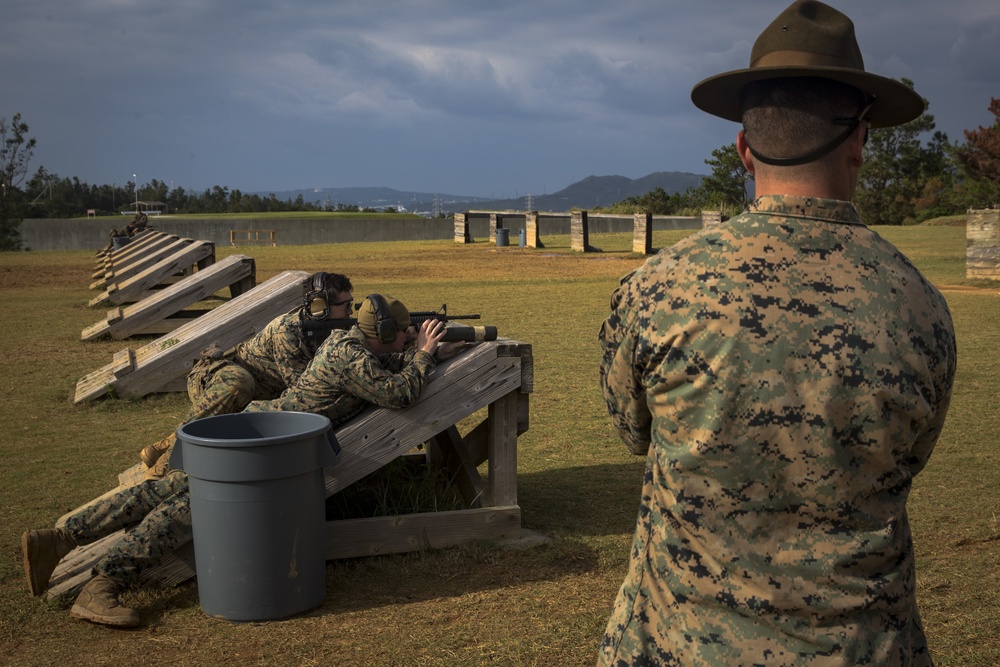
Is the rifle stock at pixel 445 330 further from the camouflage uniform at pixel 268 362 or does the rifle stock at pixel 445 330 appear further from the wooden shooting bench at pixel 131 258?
the wooden shooting bench at pixel 131 258

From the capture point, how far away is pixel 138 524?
17.3 ft

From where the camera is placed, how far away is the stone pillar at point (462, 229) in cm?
4321

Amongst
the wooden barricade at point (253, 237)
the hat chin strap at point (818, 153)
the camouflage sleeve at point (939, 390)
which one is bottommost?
the wooden barricade at point (253, 237)

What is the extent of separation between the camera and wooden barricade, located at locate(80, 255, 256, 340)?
13516 mm

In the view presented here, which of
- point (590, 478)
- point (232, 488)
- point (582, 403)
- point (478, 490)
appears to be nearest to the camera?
point (232, 488)

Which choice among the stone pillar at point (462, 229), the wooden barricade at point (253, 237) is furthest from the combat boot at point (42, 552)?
the wooden barricade at point (253, 237)

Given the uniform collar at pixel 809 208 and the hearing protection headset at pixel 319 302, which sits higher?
the uniform collar at pixel 809 208

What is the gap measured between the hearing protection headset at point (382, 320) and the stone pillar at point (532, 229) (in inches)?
1231

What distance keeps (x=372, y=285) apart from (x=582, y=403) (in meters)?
13.6

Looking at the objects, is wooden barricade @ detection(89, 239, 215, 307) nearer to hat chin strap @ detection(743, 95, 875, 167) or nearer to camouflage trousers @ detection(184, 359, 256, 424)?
camouflage trousers @ detection(184, 359, 256, 424)

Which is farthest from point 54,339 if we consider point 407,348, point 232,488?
point 232,488

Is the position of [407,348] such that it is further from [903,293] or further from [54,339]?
[54,339]

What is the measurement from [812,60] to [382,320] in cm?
365

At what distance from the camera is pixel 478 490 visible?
19.8ft
